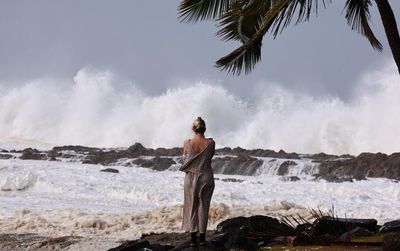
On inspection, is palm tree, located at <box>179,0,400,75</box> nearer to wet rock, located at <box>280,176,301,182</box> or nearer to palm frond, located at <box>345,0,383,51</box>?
palm frond, located at <box>345,0,383,51</box>

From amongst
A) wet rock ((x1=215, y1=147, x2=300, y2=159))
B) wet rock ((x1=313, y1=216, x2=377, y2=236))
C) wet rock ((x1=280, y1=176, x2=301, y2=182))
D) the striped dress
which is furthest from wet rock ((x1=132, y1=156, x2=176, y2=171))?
the striped dress

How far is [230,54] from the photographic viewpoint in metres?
8.02

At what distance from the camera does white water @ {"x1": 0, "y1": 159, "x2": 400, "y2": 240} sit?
11.4 metres

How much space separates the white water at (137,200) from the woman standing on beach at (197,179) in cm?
345

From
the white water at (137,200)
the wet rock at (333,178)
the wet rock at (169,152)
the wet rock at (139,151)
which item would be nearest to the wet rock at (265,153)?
the wet rock at (169,152)

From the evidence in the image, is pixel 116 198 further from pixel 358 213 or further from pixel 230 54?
pixel 230 54

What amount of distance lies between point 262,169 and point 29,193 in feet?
41.7

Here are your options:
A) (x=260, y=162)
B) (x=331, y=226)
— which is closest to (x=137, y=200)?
(x=331, y=226)

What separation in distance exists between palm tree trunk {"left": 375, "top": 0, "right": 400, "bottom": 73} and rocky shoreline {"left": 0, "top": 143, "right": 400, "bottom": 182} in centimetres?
1745

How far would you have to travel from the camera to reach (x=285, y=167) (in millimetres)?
28344

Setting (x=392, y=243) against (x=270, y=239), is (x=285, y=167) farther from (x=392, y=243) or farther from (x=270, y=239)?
(x=392, y=243)

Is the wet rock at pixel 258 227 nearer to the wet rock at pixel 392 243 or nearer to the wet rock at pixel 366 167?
the wet rock at pixel 392 243

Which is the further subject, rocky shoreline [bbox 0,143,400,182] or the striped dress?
rocky shoreline [bbox 0,143,400,182]

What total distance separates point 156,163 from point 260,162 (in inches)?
238
